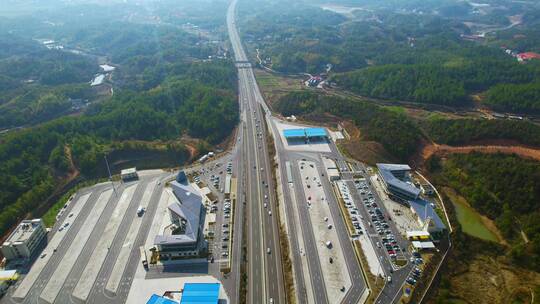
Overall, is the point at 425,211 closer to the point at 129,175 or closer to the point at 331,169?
the point at 331,169

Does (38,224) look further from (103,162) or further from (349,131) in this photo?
(349,131)

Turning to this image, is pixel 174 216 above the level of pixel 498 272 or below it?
above

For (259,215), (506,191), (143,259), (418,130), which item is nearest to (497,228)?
(506,191)

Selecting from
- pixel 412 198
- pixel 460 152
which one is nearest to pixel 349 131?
pixel 460 152

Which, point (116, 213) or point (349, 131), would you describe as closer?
point (116, 213)

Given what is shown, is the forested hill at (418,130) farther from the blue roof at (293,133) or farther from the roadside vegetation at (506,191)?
the blue roof at (293,133)

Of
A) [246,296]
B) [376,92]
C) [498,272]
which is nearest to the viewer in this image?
[246,296]
